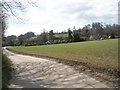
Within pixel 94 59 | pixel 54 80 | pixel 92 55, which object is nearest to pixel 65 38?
pixel 92 55

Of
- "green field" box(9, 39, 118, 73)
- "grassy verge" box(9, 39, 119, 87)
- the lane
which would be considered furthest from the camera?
"green field" box(9, 39, 118, 73)

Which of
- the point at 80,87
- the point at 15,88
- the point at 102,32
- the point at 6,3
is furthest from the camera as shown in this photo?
the point at 102,32

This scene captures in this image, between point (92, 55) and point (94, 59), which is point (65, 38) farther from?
point (94, 59)

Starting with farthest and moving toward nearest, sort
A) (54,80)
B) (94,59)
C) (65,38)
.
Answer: (65,38)
(94,59)
(54,80)

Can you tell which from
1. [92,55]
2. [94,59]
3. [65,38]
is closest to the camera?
[94,59]

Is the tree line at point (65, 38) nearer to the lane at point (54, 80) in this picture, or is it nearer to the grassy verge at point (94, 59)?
the grassy verge at point (94, 59)

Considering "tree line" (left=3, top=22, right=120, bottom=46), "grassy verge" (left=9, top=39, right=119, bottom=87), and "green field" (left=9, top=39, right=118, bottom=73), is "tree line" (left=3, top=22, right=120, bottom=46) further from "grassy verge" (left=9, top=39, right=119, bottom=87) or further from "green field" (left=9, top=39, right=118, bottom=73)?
"grassy verge" (left=9, top=39, right=119, bottom=87)

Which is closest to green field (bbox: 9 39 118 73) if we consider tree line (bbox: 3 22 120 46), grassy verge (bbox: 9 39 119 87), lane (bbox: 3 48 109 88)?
grassy verge (bbox: 9 39 119 87)

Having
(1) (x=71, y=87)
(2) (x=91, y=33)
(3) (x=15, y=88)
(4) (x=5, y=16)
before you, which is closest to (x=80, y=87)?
(1) (x=71, y=87)

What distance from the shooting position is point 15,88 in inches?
216

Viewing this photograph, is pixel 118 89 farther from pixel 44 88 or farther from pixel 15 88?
pixel 15 88

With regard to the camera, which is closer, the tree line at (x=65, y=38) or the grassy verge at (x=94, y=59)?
the grassy verge at (x=94, y=59)

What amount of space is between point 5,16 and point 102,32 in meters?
113

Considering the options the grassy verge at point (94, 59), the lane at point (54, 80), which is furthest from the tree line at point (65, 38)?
the lane at point (54, 80)
